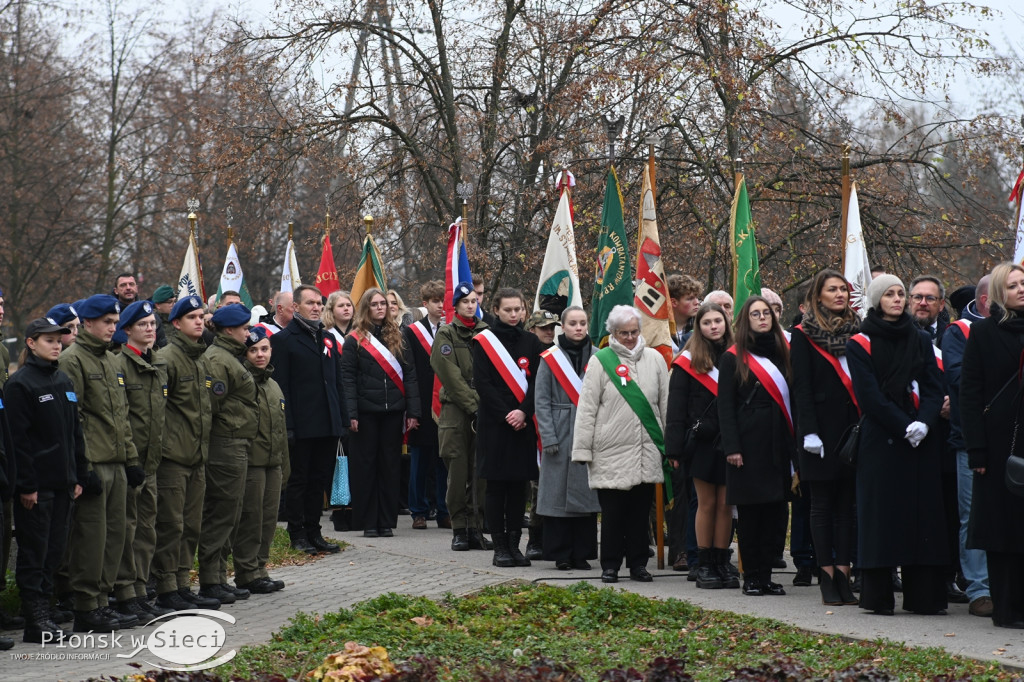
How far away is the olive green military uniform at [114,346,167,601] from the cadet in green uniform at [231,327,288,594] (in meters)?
0.98

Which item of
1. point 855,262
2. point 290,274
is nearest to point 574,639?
point 855,262

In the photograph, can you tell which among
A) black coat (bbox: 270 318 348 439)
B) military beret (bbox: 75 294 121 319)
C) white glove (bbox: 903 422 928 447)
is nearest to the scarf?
white glove (bbox: 903 422 928 447)

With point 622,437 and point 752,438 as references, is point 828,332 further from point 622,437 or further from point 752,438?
point 622,437

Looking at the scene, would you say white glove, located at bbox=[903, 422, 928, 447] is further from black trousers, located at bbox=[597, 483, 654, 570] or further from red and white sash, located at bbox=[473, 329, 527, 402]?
red and white sash, located at bbox=[473, 329, 527, 402]

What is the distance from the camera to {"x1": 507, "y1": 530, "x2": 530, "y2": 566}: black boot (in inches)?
399

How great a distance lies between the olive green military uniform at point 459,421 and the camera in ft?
36.3

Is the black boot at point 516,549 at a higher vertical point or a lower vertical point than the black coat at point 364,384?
lower

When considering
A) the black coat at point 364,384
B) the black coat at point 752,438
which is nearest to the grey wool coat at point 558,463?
the black coat at point 752,438

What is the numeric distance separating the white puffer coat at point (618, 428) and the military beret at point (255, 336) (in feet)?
7.60

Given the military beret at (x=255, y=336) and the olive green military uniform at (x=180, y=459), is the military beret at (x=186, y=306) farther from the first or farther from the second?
the military beret at (x=255, y=336)

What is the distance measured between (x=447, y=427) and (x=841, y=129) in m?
9.99

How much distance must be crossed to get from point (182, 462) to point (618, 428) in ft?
9.97

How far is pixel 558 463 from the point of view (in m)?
9.91

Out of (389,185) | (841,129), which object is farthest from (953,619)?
(389,185)
